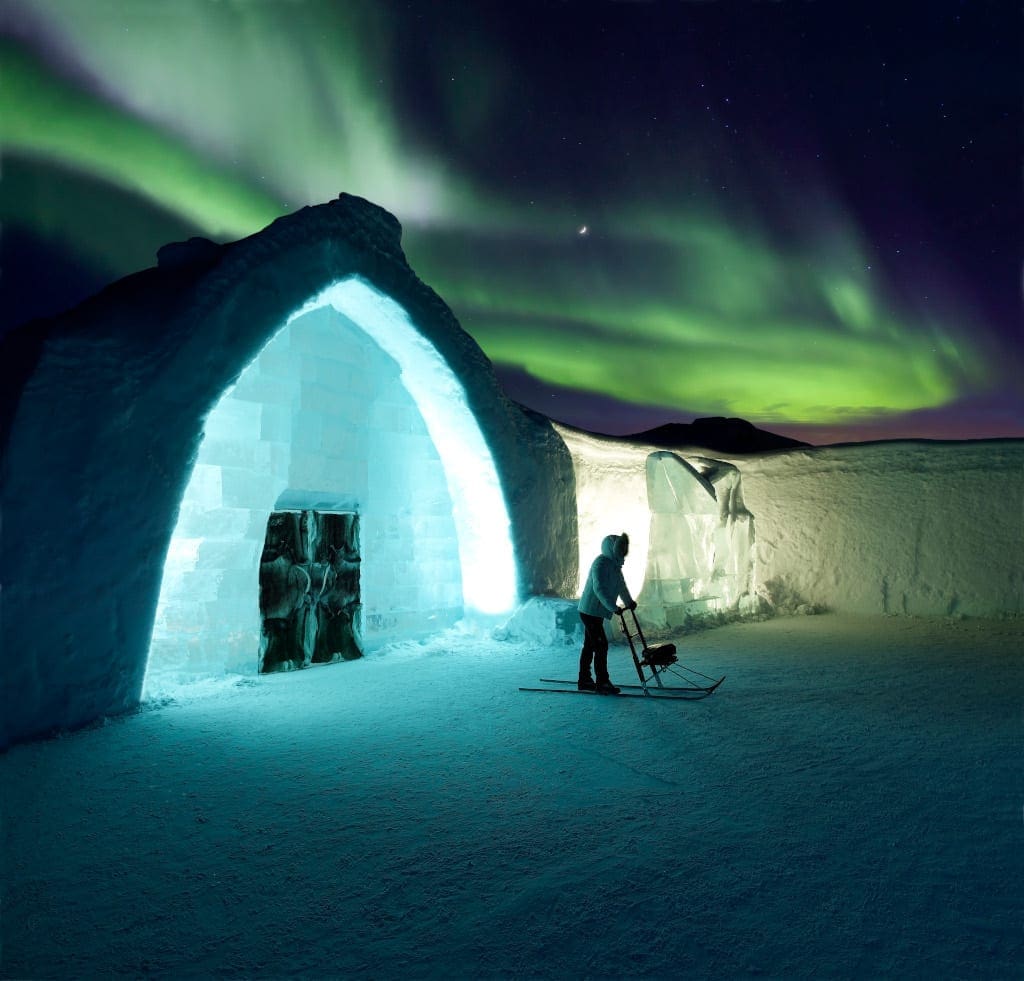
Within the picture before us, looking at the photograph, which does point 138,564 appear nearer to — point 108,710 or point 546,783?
point 108,710

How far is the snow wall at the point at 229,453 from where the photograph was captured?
5.01m

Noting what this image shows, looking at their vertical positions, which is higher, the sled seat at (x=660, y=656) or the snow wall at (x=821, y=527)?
the snow wall at (x=821, y=527)

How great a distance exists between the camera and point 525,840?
10.6 ft

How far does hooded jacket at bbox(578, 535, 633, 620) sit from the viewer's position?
6336 millimetres

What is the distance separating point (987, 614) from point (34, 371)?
43.0ft

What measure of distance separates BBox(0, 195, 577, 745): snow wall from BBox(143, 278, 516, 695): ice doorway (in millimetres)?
26

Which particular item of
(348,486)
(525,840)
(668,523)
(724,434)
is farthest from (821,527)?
(724,434)

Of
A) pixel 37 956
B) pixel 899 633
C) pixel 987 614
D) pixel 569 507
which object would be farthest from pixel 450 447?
pixel 987 614

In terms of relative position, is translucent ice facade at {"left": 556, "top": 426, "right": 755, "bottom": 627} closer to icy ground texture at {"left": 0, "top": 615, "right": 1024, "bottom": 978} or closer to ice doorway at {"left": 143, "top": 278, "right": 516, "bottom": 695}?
ice doorway at {"left": 143, "top": 278, "right": 516, "bottom": 695}

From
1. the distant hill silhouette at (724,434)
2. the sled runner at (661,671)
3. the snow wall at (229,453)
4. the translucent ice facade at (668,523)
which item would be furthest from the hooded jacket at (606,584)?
the distant hill silhouette at (724,434)

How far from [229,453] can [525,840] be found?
18.1ft

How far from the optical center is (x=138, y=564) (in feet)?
18.2

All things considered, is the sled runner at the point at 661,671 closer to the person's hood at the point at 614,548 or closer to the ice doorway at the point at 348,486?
the person's hood at the point at 614,548

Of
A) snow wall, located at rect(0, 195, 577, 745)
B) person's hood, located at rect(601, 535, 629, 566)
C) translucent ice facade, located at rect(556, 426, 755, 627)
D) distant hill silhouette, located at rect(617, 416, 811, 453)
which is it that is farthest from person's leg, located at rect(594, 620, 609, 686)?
distant hill silhouette, located at rect(617, 416, 811, 453)
